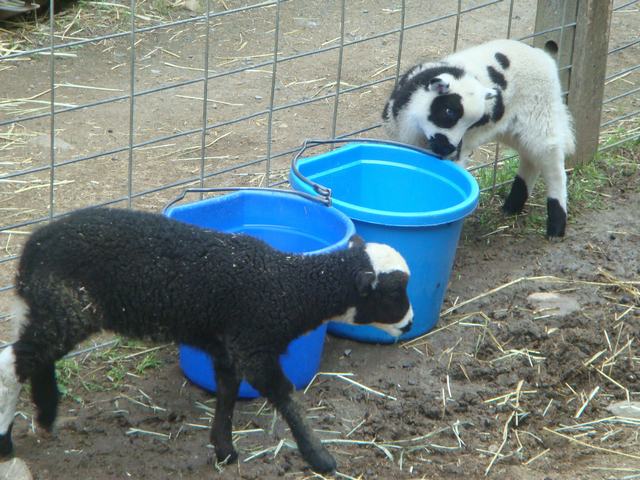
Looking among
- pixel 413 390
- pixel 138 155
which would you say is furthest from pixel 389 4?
pixel 413 390

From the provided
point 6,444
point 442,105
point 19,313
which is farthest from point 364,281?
point 442,105

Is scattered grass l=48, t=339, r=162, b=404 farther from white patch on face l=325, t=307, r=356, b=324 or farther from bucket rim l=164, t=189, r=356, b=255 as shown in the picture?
white patch on face l=325, t=307, r=356, b=324

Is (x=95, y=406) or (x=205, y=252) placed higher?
(x=205, y=252)

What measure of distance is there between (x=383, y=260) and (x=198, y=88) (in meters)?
3.89

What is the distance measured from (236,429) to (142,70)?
3.99 meters

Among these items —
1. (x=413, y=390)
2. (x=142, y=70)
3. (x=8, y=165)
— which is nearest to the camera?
(x=413, y=390)

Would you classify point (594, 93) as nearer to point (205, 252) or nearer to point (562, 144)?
point (562, 144)

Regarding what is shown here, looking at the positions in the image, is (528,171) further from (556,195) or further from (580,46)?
(580,46)

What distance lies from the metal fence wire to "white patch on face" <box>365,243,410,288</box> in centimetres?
160

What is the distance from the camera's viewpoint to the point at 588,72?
6414mm

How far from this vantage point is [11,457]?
3.88 meters

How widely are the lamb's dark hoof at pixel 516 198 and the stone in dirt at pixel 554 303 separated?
89cm

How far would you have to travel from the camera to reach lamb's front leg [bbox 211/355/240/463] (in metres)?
3.92

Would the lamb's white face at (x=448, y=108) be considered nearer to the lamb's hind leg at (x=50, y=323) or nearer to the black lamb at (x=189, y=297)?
Answer: the black lamb at (x=189, y=297)
